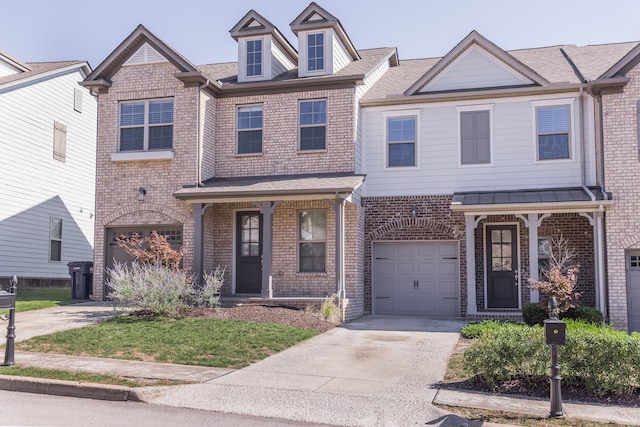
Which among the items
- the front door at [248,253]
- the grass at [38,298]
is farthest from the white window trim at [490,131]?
the grass at [38,298]

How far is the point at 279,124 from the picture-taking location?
1902 centimetres

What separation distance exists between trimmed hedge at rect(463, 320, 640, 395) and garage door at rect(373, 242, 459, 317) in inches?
356

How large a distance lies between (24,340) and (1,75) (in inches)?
569

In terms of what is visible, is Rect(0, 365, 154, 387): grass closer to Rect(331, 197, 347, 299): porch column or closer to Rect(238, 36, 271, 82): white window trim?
Rect(331, 197, 347, 299): porch column

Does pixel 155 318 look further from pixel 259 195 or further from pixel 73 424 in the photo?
pixel 73 424

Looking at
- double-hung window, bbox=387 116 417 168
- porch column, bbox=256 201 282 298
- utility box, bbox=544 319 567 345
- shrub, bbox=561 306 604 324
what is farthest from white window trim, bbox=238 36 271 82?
utility box, bbox=544 319 567 345

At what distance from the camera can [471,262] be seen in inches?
670

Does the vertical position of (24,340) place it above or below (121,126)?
below

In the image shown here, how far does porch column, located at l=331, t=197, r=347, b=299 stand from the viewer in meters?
16.8

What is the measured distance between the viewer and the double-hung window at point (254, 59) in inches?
776

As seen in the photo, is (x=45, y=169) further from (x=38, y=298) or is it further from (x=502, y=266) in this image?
(x=502, y=266)

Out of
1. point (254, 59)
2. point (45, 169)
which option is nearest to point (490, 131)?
point (254, 59)

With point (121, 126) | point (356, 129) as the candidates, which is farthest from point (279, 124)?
point (121, 126)

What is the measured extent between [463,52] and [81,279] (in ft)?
42.1
